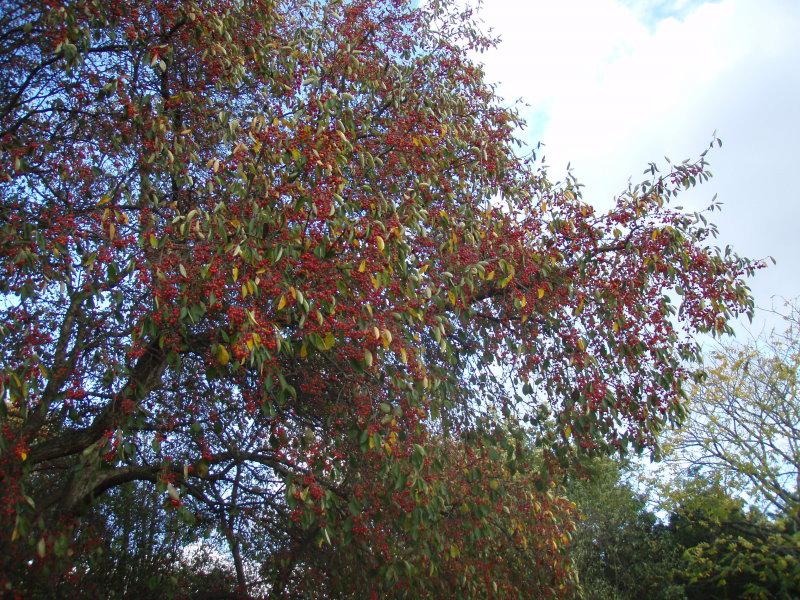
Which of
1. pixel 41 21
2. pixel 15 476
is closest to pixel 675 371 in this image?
pixel 15 476

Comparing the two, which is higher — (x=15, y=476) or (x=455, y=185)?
(x=455, y=185)

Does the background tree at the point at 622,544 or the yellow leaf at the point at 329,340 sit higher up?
the background tree at the point at 622,544

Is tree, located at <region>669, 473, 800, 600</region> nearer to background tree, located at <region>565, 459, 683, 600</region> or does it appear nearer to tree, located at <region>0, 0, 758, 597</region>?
background tree, located at <region>565, 459, 683, 600</region>

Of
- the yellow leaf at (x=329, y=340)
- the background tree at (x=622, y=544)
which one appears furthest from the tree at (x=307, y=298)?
the background tree at (x=622, y=544)

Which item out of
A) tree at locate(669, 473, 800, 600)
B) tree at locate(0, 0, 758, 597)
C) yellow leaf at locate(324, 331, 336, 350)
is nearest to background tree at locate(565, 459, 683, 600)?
tree at locate(669, 473, 800, 600)

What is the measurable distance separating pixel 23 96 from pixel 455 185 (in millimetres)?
3652

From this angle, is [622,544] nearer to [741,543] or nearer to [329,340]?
[741,543]

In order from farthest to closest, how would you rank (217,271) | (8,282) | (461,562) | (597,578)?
1. (597,578)
2. (461,562)
3. (8,282)
4. (217,271)

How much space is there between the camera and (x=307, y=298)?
384 centimetres

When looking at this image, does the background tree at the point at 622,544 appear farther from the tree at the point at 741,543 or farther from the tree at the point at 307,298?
the tree at the point at 307,298

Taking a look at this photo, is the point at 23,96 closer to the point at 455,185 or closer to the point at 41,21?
the point at 41,21

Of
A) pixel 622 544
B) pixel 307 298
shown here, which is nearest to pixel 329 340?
pixel 307 298

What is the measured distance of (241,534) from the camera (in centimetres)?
625

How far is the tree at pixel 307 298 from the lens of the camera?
401 centimetres
